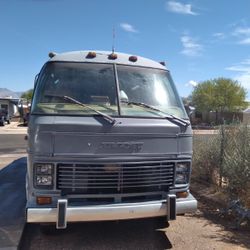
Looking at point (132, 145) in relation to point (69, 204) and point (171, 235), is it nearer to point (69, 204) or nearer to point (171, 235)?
point (69, 204)

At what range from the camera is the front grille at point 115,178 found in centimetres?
462

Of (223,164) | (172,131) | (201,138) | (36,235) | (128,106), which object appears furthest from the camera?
(201,138)

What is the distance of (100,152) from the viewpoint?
4.66 meters

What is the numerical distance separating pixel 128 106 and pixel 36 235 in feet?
7.26

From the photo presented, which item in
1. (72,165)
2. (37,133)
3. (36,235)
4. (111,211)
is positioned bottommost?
(36,235)

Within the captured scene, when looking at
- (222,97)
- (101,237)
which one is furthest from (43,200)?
(222,97)

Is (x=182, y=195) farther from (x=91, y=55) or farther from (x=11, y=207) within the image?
(x=11, y=207)

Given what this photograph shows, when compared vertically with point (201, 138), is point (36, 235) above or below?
below

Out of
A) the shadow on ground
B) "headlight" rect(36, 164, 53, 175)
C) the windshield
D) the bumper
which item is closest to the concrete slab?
the shadow on ground

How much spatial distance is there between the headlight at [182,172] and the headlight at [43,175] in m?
1.55

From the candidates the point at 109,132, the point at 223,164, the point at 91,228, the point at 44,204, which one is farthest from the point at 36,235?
the point at 223,164

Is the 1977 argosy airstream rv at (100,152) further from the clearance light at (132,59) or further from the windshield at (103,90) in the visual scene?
the clearance light at (132,59)

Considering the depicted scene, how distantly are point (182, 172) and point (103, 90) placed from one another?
4.90 ft

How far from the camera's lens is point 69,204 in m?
4.62
